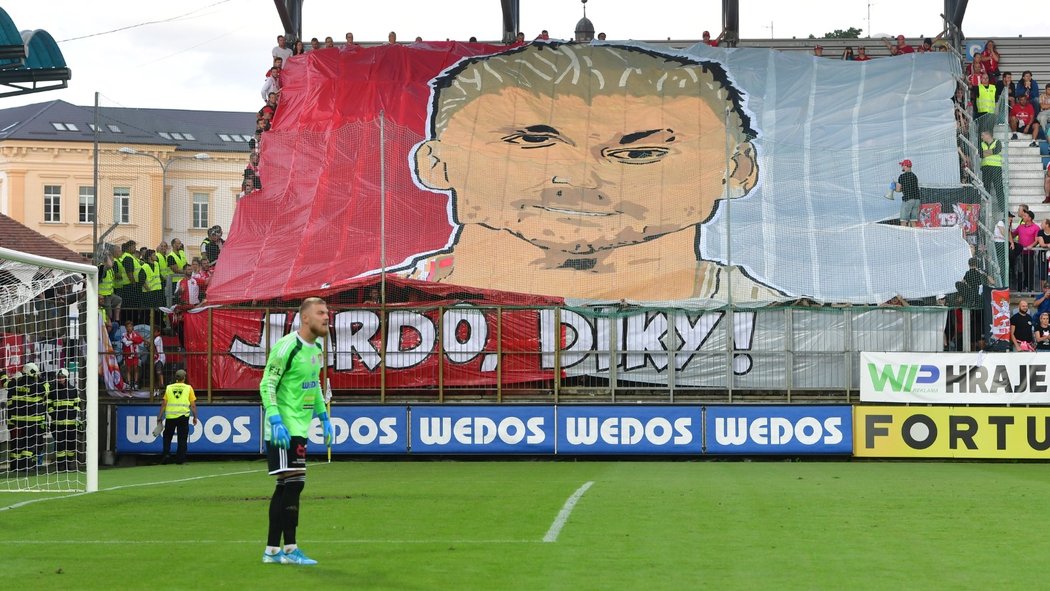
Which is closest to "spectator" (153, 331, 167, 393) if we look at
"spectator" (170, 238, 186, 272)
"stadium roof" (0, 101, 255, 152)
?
"spectator" (170, 238, 186, 272)

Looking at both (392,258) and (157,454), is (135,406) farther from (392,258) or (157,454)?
(392,258)

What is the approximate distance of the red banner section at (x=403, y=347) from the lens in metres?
25.3

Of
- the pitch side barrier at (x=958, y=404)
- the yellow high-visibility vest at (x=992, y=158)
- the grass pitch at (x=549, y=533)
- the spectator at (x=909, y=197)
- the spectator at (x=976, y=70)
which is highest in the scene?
the spectator at (x=976, y=70)

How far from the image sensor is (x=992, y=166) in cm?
3070

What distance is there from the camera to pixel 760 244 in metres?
29.9

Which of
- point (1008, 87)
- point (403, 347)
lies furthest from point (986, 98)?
point (403, 347)

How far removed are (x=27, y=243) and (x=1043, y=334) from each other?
2392 cm

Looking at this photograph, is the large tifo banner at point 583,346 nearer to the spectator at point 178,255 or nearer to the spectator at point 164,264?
the spectator at point 164,264

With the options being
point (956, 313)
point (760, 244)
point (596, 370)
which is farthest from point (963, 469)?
point (760, 244)

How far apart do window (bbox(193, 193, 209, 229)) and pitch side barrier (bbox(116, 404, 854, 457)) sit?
10.5 m

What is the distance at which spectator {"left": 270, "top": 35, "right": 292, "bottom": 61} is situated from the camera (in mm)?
38906

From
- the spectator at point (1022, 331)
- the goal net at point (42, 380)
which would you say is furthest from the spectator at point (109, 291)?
the spectator at point (1022, 331)

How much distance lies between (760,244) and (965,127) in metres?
7.82

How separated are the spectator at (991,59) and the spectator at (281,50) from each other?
1973cm
